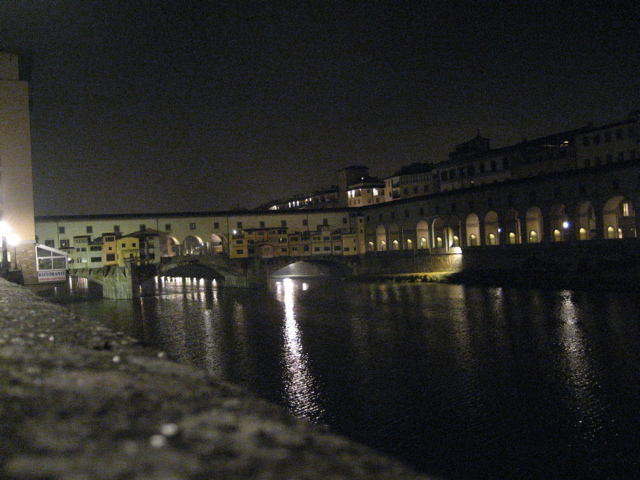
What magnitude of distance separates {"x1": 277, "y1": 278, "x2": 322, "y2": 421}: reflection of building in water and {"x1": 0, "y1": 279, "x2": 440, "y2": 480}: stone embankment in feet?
35.2

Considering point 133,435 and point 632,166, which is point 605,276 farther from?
point 133,435

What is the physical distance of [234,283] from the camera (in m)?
51.5

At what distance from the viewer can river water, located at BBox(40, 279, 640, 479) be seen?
9820 mm

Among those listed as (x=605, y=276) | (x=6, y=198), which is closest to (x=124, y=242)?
(x=6, y=198)

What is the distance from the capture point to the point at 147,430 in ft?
4.06

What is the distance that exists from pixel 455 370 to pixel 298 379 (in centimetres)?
453

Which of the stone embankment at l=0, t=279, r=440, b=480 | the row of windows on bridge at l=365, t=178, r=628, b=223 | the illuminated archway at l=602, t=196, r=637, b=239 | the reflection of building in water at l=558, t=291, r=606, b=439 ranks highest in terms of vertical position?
the row of windows on bridge at l=365, t=178, r=628, b=223

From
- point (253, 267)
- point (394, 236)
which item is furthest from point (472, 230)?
point (253, 267)

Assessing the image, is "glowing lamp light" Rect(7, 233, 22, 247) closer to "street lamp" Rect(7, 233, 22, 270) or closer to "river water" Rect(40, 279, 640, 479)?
"street lamp" Rect(7, 233, 22, 270)

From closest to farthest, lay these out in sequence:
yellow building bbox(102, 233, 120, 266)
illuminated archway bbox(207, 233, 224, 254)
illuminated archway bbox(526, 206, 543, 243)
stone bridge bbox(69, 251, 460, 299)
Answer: illuminated archway bbox(526, 206, 543, 243) → stone bridge bbox(69, 251, 460, 299) → yellow building bbox(102, 233, 120, 266) → illuminated archway bbox(207, 233, 224, 254)

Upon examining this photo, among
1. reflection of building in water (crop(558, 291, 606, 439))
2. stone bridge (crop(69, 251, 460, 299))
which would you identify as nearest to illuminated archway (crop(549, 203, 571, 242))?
stone bridge (crop(69, 251, 460, 299))

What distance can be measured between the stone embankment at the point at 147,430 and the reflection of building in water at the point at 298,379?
10.7 metres

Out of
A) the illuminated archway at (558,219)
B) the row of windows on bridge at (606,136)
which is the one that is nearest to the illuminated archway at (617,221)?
Answer: the illuminated archway at (558,219)

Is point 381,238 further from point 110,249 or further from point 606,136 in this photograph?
point 110,249
